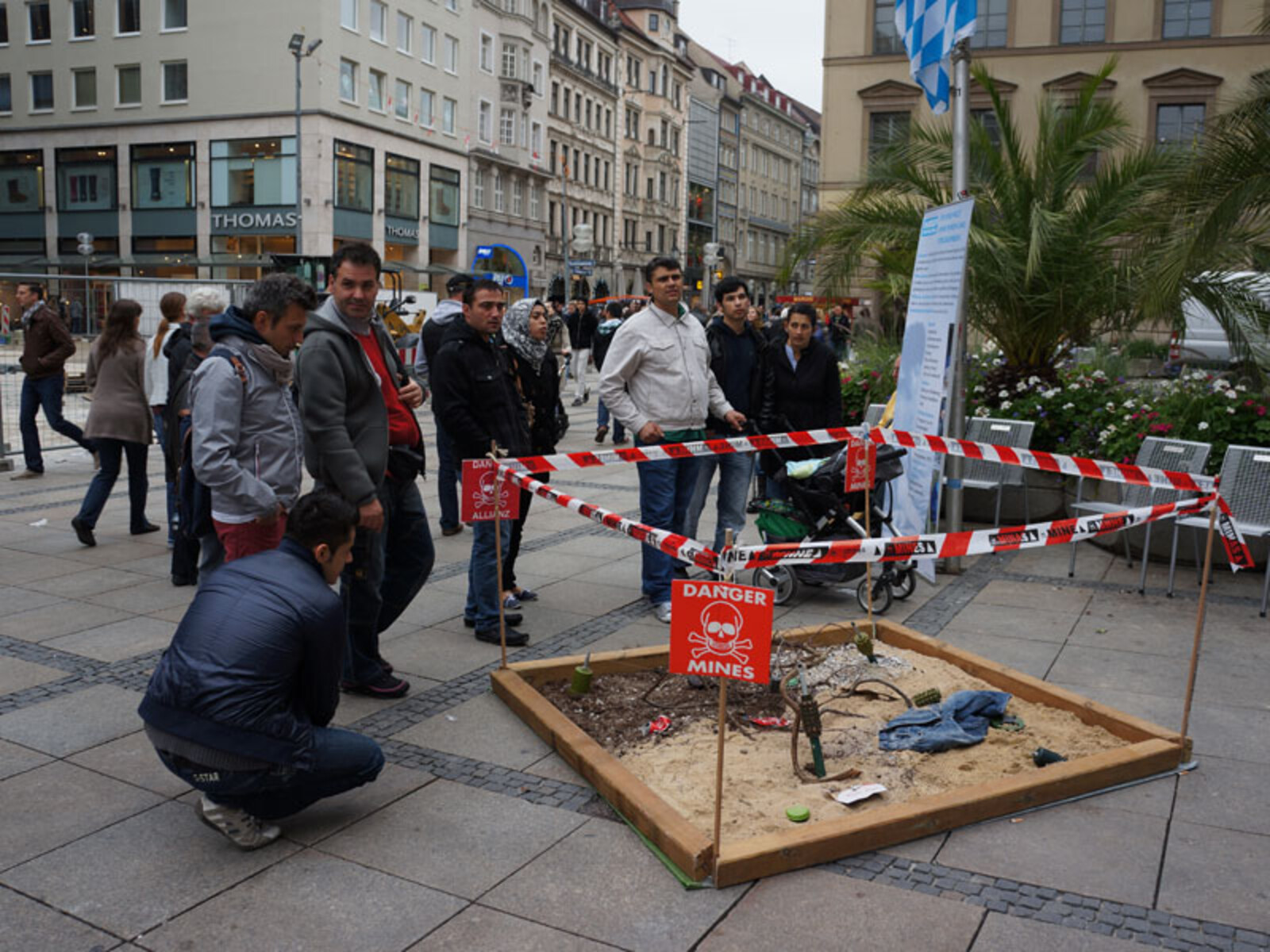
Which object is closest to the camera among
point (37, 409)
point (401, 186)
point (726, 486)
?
point (726, 486)

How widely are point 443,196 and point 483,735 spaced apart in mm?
50303

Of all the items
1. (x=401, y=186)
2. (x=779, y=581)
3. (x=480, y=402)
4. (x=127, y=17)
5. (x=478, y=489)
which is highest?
(x=127, y=17)

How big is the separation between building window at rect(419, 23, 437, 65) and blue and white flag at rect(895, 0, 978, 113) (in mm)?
45818

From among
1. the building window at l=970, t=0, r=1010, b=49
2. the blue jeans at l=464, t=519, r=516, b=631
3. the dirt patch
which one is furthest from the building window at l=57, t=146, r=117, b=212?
the dirt patch

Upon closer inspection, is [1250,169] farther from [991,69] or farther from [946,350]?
[991,69]

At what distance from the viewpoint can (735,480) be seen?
7469 mm

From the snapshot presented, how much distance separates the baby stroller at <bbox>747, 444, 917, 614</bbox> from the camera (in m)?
7.08

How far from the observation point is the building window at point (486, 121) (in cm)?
5684

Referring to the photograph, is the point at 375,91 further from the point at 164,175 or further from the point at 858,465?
the point at 858,465

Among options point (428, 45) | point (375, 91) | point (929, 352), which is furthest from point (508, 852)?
point (428, 45)

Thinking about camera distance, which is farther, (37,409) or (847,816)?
(37,409)

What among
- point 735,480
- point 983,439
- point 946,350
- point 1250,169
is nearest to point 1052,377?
point 983,439

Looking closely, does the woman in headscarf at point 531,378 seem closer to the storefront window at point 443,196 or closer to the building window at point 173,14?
the building window at point 173,14

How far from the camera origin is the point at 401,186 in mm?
49250
